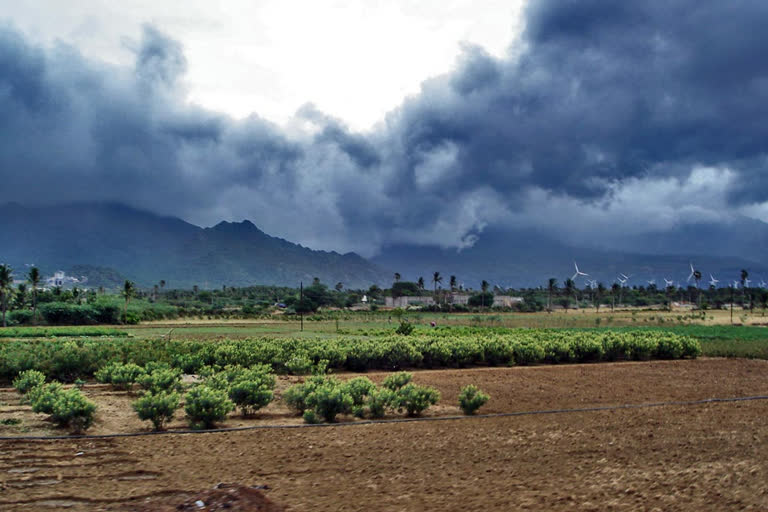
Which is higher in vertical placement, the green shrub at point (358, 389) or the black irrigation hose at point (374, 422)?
the green shrub at point (358, 389)

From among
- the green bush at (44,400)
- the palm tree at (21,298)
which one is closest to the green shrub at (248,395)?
the green bush at (44,400)

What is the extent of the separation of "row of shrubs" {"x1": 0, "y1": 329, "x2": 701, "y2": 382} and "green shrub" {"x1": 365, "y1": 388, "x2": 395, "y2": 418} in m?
7.31

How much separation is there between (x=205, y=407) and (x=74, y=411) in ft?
8.79

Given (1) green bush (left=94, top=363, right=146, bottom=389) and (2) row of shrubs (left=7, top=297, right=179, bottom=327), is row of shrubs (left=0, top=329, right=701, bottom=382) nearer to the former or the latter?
(1) green bush (left=94, top=363, right=146, bottom=389)

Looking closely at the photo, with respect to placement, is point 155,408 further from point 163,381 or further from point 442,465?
point 442,465

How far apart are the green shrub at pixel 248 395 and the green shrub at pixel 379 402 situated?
2.58 meters

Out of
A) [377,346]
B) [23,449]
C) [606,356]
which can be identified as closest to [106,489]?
[23,449]

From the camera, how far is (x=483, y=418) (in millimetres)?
13344

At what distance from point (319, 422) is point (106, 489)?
5.41 metres

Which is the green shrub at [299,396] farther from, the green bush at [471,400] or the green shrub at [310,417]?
the green bush at [471,400]

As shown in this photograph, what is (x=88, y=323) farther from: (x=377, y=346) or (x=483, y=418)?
(x=483, y=418)

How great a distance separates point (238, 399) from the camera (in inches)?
551

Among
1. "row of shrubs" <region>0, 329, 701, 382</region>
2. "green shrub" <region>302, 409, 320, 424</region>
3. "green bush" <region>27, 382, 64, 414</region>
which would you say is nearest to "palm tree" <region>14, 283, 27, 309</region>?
"row of shrubs" <region>0, 329, 701, 382</region>

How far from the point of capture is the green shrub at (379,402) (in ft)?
44.2
